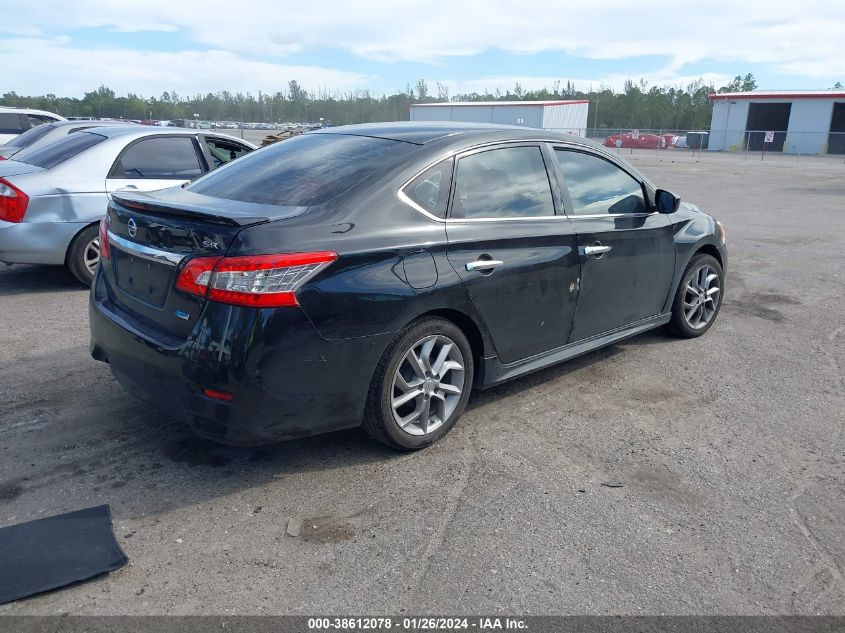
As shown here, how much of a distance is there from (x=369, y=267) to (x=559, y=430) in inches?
63.6

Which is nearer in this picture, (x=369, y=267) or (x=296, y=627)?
(x=296, y=627)

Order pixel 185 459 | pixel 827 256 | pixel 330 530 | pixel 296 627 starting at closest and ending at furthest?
pixel 296 627 < pixel 330 530 < pixel 185 459 < pixel 827 256

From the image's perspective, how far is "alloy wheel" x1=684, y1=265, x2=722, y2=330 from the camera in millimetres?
5906

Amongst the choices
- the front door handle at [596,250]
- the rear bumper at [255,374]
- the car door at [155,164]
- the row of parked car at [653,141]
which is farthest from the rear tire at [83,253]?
the row of parked car at [653,141]

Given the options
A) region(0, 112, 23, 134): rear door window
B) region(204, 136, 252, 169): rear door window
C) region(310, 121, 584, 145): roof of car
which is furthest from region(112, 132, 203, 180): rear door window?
region(0, 112, 23, 134): rear door window

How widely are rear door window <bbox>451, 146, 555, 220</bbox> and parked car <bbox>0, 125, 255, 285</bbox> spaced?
4081 millimetres

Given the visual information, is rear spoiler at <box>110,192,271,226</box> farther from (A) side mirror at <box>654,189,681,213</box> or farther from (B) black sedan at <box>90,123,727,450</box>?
(A) side mirror at <box>654,189,681,213</box>

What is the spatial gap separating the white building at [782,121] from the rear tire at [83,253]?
→ 46.6 m

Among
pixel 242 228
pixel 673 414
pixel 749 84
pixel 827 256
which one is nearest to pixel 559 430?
pixel 673 414

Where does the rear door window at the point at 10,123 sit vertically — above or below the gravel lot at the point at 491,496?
above

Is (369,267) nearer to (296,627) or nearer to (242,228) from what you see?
(242,228)

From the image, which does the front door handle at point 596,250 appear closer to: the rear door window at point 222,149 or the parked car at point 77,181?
the parked car at point 77,181

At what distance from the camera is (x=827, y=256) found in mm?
9992

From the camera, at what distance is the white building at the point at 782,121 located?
4921 centimetres
